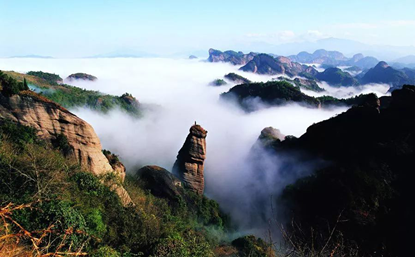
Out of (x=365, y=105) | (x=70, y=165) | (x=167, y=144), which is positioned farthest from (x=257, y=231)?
(x=167, y=144)

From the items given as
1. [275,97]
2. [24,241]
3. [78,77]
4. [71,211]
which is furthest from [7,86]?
[78,77]

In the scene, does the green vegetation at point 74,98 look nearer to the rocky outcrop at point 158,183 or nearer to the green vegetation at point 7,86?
the rocky outcrop at point 158,183

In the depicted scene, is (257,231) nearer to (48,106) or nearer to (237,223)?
(237,223)

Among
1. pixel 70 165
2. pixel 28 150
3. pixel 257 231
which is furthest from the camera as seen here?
pixel 257 231

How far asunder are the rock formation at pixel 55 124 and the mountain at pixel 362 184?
16.7 m

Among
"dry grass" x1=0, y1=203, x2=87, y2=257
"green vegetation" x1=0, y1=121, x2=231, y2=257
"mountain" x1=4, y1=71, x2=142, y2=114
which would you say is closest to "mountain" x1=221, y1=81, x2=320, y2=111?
"mountain" x1=4, y1=71, x2=142, y2=114

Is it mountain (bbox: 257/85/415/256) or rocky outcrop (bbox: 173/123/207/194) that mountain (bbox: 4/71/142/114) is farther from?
mountain (bbox: 257/85/415/256)

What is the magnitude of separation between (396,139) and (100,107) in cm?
8928

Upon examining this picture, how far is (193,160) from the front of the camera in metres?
36.8

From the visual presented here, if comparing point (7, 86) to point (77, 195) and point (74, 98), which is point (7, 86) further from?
point (74, 98)

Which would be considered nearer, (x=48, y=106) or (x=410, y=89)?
(x=48, y=106)

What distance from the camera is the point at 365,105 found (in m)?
34.2

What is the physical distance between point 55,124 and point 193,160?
1874 centimetres

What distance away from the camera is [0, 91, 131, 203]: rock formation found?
810 inches
